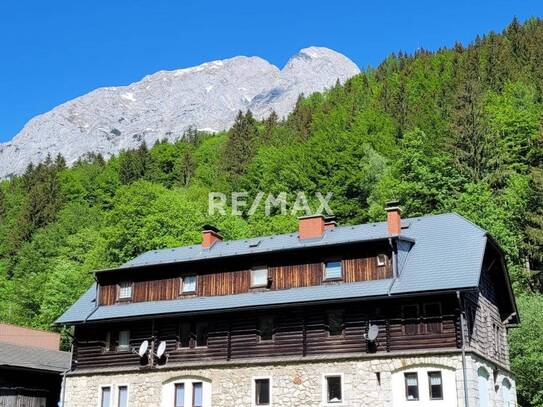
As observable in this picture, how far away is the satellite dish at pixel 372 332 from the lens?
28.9 metres

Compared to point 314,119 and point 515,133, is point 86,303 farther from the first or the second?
point 314,119

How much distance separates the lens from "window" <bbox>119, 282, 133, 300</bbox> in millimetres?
36688

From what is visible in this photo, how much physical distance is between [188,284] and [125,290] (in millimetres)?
3697

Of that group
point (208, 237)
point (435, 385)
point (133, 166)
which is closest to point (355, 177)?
point (208, 237)

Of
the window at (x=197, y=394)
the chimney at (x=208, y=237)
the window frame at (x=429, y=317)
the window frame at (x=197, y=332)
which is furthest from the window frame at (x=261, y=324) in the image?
the chimney at (x=208, y=237)

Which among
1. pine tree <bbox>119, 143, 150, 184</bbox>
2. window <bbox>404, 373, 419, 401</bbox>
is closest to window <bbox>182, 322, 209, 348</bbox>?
window <bbox>404, 373, 419, 401</bbox>

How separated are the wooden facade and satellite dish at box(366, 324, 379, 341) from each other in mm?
2498

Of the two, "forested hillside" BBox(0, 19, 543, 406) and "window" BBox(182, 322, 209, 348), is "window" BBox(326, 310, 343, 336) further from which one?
"forested hillside" BBox(0, 19, 543, 406)

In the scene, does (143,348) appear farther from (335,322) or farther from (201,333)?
(335,322)

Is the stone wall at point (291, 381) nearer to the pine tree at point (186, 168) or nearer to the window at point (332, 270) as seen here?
the window at point (332, 270)

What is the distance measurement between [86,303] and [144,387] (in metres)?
6.76

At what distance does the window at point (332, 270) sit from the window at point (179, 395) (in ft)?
27.0

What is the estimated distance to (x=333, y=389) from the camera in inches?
1165

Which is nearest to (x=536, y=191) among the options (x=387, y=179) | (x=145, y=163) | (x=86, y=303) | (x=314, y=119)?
(x=387, y=179)
